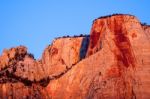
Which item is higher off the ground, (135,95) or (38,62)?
(38,62)

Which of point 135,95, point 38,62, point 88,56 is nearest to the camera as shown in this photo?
point 135,95

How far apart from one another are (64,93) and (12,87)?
8781 millimetres

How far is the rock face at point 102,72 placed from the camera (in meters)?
120

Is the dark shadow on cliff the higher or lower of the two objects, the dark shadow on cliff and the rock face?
the higher

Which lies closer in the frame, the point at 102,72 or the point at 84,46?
the point at 102,72

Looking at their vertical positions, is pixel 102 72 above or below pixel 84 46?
below

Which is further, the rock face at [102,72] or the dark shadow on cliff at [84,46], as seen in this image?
the dark shadow on cliff at [84,46]

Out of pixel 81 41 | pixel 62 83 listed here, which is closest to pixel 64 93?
pixel 62 83

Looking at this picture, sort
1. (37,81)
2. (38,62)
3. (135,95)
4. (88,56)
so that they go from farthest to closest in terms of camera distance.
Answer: (38,62) < (37,81) < (88,56) < (135,95)

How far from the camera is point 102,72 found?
122375 mm

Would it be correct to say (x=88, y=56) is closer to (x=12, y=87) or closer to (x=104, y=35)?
(x=104, y=35)

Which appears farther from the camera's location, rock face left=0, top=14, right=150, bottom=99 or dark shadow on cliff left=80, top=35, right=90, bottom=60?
dark shadow on cliff left=80, top=35, right=90, bottom=60

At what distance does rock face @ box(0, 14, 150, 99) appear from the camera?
12019 cm

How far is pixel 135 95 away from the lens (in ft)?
391
